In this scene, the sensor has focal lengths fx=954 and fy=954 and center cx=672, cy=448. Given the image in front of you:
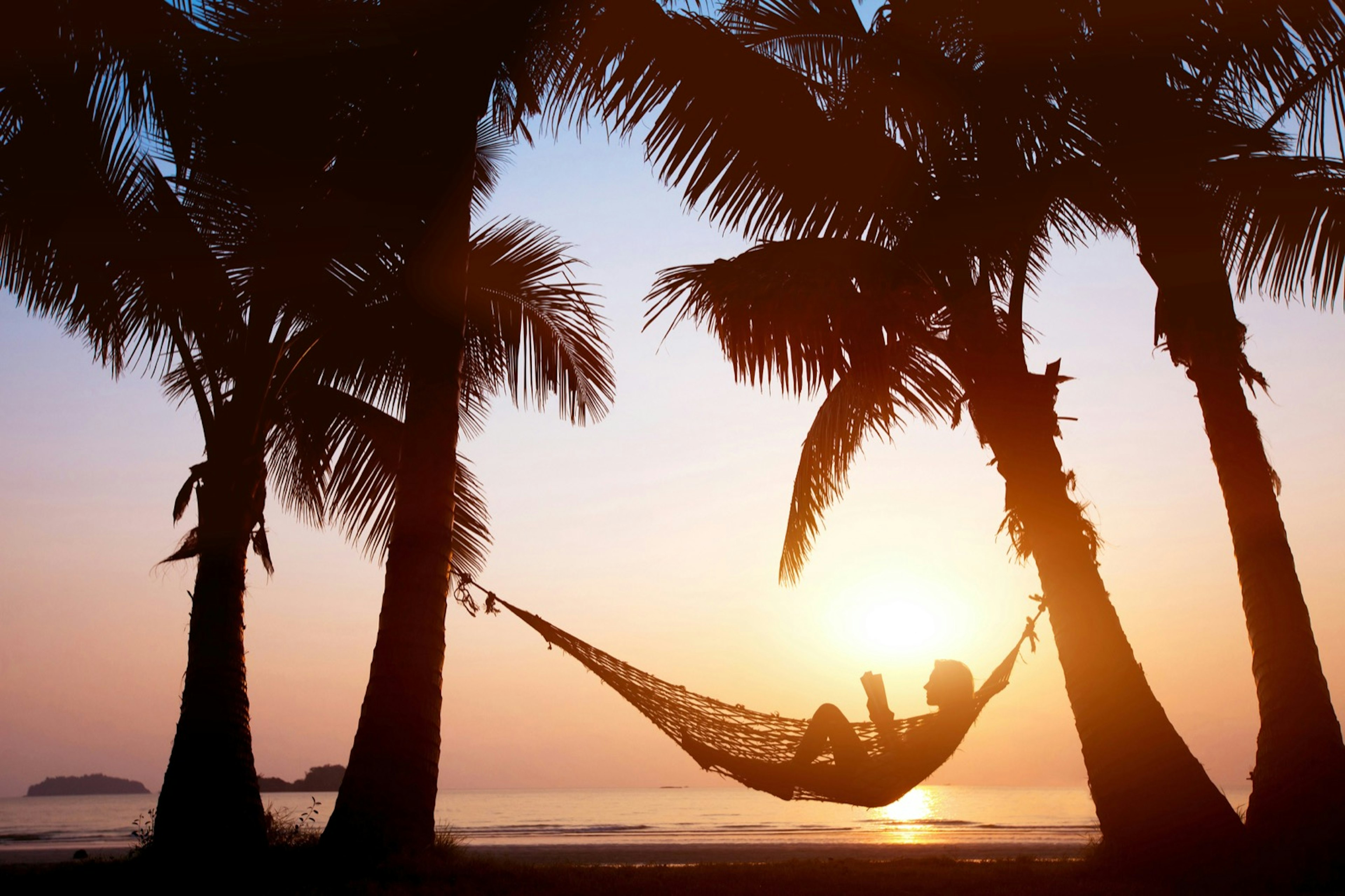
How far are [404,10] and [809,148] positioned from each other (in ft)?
9.29

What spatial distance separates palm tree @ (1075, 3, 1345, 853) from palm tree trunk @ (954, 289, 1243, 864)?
1.65 ft

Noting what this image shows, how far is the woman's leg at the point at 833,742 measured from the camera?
19.7 ft

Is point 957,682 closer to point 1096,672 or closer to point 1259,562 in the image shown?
point 1096,672

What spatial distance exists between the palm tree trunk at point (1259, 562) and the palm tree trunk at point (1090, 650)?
1.14ft

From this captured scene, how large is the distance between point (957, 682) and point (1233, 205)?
3659mm

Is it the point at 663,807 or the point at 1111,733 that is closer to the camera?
the point at 1111,733

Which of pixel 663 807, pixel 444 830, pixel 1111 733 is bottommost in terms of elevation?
pixel 663 807

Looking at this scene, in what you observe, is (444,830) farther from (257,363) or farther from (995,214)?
(995,214)

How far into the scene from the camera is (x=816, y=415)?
26.5 feet

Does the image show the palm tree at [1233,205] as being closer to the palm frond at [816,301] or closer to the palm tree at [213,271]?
the palm frond at [816,301]

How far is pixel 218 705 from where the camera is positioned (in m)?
5.78

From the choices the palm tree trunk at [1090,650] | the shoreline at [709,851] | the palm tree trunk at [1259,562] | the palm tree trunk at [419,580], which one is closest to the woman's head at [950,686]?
the palm tree trunk at [1090,650]

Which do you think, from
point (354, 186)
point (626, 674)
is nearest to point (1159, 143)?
point (626, 674)

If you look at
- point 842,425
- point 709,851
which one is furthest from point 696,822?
point 842,425
